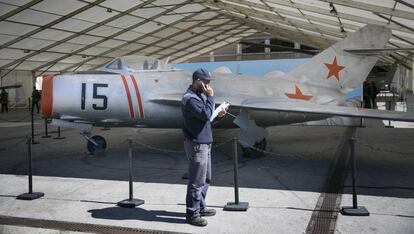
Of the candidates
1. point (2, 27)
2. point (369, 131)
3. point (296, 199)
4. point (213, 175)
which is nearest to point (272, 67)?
point (369, 131)

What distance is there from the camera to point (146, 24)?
28875 millimetres

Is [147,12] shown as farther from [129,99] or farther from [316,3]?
[129,99]

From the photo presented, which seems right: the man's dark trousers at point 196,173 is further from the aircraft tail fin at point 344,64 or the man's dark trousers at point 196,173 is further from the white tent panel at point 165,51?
the white tent panel at point 165,51

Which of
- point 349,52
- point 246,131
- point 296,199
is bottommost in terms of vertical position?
point 296,199

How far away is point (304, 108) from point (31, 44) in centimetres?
2364

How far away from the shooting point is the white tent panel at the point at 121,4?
73.1 feet

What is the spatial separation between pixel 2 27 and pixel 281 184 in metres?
20.8

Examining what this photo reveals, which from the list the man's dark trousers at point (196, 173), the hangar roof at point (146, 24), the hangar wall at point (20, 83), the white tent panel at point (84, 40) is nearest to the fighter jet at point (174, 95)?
the hangar roof at point (146, 24)

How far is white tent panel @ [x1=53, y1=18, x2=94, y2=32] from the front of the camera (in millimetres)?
23769

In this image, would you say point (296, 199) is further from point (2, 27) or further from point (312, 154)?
point (2, 27)

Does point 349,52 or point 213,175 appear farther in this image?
point 349,52

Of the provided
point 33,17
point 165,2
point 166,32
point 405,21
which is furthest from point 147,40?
point 405,21

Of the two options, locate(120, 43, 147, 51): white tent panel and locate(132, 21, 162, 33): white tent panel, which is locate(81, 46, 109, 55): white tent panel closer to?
locate(120, 43, 147, 51): white tent panel

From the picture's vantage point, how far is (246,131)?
8852 millimetres
